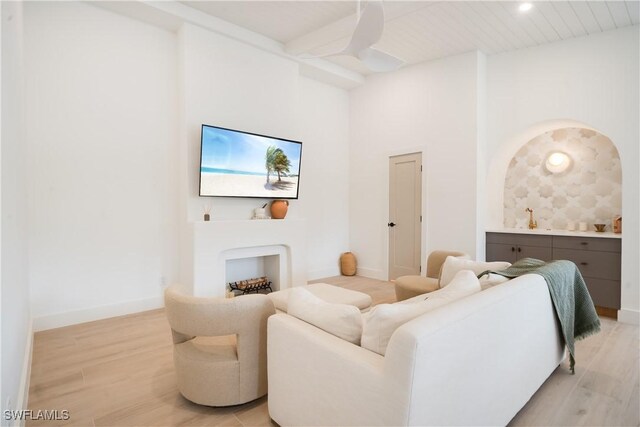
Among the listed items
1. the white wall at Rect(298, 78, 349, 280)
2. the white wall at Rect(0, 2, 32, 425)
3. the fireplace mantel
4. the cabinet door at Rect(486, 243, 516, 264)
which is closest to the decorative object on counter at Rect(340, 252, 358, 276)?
the white wall at Rect(298, 78, 349, 280)

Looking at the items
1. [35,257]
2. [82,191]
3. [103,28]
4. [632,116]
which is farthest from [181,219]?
[632,116]

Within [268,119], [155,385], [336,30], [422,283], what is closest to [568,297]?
[422,283]

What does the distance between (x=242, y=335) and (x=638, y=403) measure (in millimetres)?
2574

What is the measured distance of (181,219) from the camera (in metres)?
4.26

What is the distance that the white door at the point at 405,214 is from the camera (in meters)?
5.41

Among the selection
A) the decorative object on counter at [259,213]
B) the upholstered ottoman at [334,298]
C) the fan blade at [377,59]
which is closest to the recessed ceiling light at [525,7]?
the fan blade at [377,59]

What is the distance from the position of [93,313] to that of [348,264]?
3.76m

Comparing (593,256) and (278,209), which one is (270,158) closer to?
(278,209)

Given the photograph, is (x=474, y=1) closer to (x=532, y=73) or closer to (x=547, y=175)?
(x=532, y=73)

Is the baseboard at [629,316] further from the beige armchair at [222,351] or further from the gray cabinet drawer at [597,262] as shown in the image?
the beige armchair at [222,351]

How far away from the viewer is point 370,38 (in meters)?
2.76

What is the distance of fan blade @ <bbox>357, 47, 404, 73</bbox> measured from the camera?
3.03 m

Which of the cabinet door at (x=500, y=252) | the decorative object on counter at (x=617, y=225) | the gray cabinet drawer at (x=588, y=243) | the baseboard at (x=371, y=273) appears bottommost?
the baseboard at (x=371, y=273)

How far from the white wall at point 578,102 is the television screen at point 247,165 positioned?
280 cm
